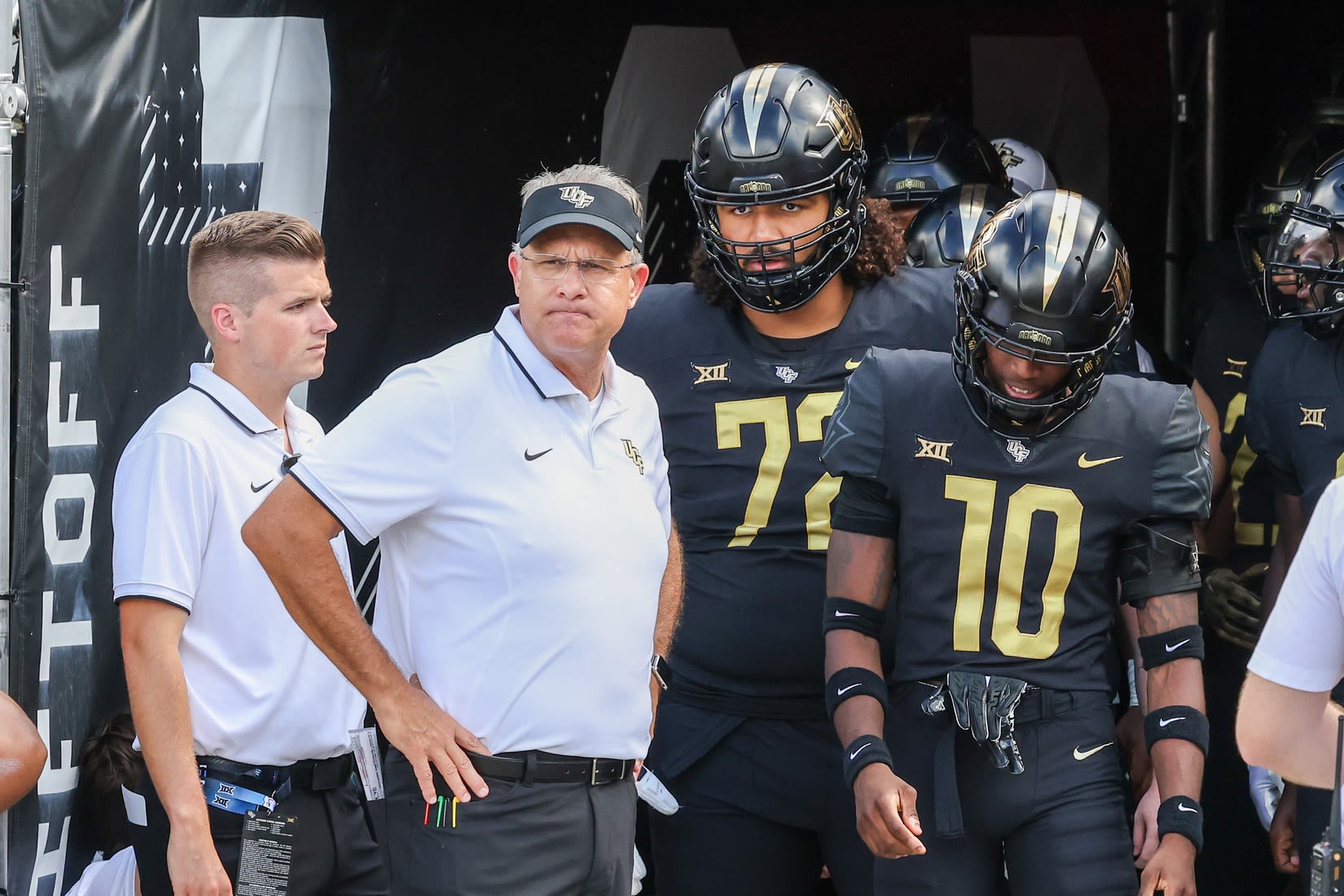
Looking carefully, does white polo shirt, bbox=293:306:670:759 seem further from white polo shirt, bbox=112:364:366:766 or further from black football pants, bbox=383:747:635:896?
white polo shirt, bbox=112:364:366:766

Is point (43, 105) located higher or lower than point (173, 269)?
higher

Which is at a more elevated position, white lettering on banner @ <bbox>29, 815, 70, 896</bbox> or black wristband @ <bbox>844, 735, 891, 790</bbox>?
black wristband @ <bbox>844, 735, 891, 790</bbox>

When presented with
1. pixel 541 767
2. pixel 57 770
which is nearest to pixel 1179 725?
pixel 541 767

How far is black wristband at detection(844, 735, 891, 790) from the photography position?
2936 mm

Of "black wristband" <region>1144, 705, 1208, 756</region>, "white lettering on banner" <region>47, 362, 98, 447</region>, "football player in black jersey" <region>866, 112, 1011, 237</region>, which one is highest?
"football player in black jersey" <region>866, 112, 1011, 237</region>

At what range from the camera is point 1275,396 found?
3986mm

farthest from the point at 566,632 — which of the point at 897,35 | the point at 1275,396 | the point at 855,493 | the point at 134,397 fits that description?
the point at 897,35

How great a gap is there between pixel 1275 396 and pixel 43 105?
112 inches

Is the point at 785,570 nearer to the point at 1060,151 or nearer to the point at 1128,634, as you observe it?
the point at 1128,634

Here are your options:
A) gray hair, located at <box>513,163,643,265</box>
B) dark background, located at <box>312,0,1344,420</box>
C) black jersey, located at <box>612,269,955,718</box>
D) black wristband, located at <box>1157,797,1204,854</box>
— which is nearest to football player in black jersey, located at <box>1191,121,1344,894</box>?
dark background, located at <box>312,0,1344,420</box>

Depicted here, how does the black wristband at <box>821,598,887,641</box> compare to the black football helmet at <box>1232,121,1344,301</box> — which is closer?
the black wristband at <box>821,598,887,641</box>

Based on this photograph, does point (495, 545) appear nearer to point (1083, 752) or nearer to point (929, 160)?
point (1083, 752)

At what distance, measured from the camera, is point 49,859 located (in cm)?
357

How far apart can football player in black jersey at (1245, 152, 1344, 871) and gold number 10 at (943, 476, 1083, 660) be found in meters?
1.03
